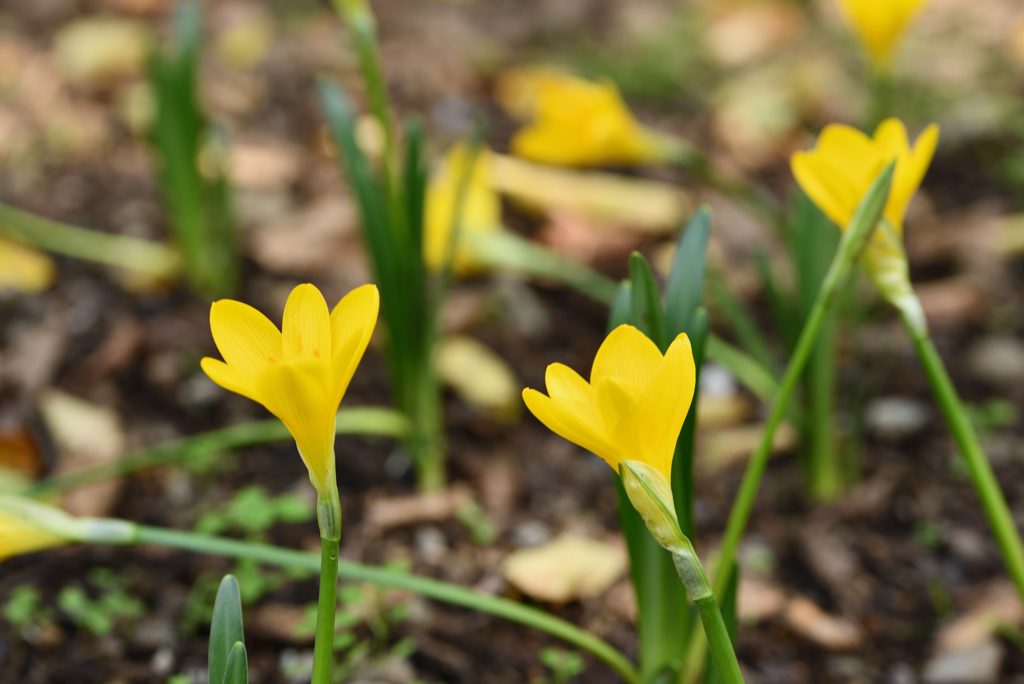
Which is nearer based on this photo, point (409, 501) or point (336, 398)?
point (336, 398)

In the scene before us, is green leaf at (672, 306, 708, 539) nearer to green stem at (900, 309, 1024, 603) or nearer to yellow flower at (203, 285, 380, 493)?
green stem at (900, 309, 1024, 603)

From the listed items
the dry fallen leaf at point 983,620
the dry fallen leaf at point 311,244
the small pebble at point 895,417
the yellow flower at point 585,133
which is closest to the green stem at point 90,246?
the dry fallen leaf at point 311,244

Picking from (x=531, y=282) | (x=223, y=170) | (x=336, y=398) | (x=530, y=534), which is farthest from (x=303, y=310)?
(x=531, y=282)

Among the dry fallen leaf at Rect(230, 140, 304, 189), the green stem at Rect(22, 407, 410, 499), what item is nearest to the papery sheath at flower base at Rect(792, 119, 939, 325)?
the green stem at Rect(22, 407, 410, 499)

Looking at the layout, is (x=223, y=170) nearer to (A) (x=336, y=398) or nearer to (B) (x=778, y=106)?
(A) (x=336, y=398)

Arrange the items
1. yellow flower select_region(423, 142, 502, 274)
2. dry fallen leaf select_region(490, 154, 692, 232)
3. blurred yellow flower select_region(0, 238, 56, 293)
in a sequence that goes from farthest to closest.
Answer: dry fallen leaf select_region(490, 154, 692, 232), blurred yellow flower select_region(0, 238, 56, 293), yellow flower select_region(423, 142, 502, 274)

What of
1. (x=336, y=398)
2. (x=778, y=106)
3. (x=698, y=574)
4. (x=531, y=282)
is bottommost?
(x=698, y=574)
